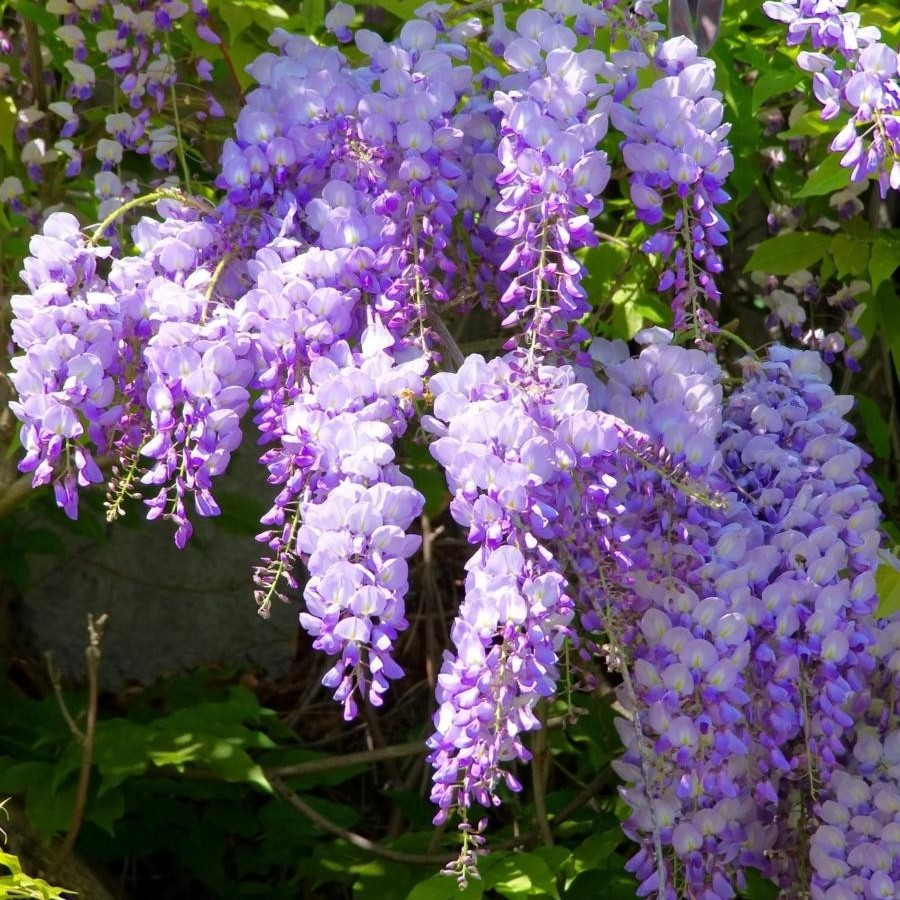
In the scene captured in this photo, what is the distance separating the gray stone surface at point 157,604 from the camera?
3229 millimetres

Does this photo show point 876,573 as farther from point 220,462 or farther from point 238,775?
point 238,775

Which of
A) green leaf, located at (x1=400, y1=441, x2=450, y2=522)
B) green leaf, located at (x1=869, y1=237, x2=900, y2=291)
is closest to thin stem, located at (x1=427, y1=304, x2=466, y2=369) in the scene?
green leaf, located at (x1=400, y1=441, x2=450, y2=522)

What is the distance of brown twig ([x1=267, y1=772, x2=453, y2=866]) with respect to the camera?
218 cm

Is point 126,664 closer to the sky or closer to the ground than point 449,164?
closer to the ground

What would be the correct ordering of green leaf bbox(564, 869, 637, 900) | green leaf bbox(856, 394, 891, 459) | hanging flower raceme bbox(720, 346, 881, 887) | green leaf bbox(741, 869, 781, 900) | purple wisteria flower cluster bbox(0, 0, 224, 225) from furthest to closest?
green leaf bbox(856, 394, 891, 459)
green leaf bbox(741, 869, 781, 900)
green leaf bbox(564, 869, 637, 900)
purple wisteria flower cluster bbox(0, 0, 224, 225)
hanging flower raceme bbox(720, 346, 881, 887)

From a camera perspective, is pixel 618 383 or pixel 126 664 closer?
pixel 618 383

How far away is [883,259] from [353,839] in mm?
1128

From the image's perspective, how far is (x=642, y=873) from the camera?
1.56 m

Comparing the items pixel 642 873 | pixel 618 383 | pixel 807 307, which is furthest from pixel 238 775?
pixel 807 307

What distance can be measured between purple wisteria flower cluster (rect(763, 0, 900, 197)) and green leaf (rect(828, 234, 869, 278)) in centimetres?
49

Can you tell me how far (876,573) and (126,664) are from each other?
1.99 m

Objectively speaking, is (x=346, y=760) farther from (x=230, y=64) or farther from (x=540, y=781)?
(x=230, y=64)

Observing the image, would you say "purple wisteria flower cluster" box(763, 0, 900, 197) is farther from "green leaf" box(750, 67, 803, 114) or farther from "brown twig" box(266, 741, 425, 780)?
"brown twig" box(266, 741, 425, 780)

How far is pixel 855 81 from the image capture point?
60.5 inches
